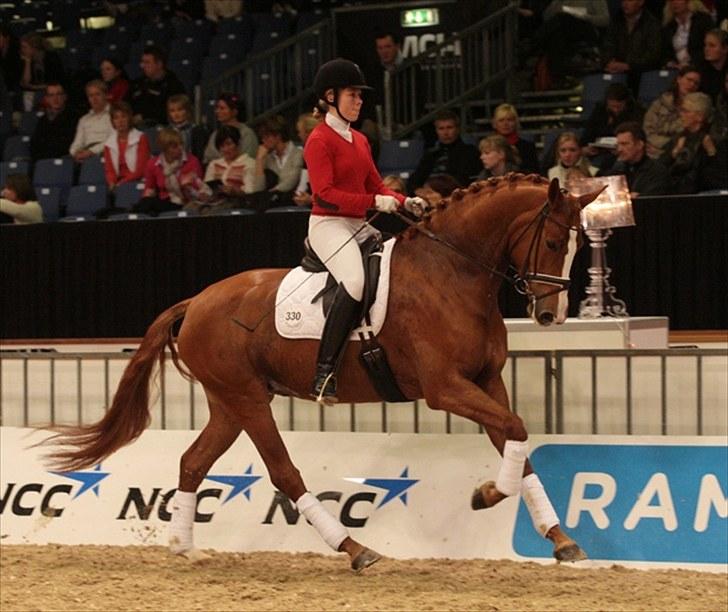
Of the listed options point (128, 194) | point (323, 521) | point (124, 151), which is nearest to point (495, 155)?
point (323, 521)

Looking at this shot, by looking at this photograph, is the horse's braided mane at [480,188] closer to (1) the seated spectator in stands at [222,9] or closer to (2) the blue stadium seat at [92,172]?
(2) the blue stadium seat at [92,172]

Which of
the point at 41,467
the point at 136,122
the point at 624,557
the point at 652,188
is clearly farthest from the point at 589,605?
the point at 136,122

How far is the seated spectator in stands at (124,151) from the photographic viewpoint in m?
13.4

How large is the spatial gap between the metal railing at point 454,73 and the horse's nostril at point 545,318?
688cm

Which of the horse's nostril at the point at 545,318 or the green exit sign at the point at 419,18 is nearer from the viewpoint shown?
the horse's nostril at the point at 545,318

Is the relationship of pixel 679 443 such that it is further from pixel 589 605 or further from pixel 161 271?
pixel 161 271

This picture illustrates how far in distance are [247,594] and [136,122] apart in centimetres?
904

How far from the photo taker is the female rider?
22.3 ft

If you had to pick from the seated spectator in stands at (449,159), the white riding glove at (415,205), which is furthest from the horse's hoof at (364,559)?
the seated spectator in stands at (449,159)

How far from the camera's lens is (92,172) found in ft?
45.7

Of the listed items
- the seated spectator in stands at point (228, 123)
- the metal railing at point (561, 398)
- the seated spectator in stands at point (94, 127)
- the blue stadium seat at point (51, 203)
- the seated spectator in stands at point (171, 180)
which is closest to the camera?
the metal railing at point (561, 398)

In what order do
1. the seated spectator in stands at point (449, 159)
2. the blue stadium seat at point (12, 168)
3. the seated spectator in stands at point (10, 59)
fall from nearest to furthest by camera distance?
the seated spectator in stands at point (449, 159)
the blue stadium seat at point (12, 168)
the seated spectator in stands at point (10, 59)

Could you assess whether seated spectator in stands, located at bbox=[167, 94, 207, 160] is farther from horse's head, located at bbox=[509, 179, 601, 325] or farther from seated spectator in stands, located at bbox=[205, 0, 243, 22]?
horse's head, located at bbox=[509, 179, 601, 325]

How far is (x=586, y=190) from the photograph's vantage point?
27.4 feet
